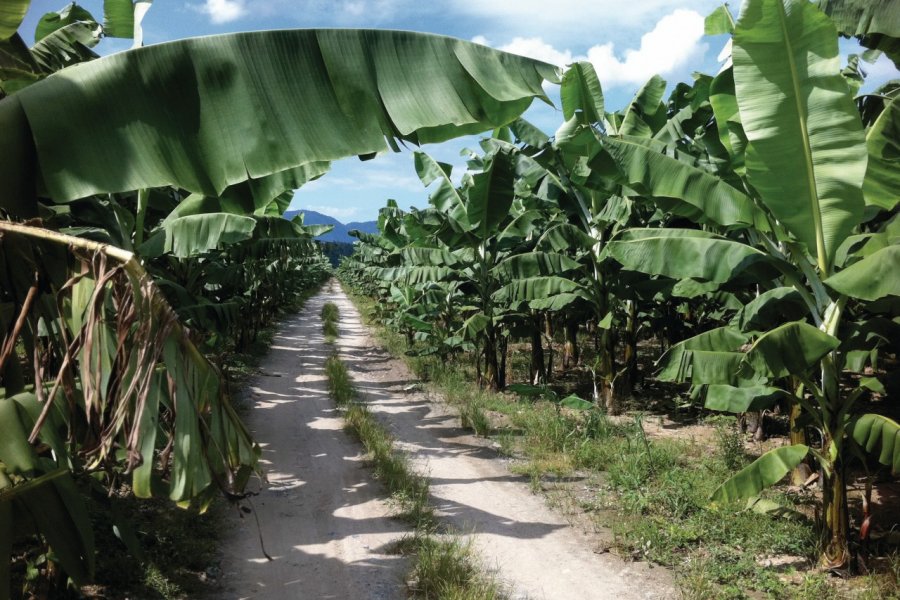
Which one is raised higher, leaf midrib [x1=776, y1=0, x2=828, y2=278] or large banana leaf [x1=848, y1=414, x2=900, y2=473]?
leaf midrib [x1=776, y1=0, x2=828, y2=278]

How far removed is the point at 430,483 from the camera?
720 cm

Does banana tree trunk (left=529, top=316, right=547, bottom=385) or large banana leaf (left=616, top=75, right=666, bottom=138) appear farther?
banana tree trunk (left=529, top=316, right=547, bottom=385)

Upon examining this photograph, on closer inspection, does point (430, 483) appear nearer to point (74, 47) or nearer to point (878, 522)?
point (878, 522)

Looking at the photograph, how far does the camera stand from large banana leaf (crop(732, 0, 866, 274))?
4027 millimetres

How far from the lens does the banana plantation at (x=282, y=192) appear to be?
87.0 inches

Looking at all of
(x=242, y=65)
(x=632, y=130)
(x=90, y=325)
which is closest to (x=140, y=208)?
(x=242, y=65)

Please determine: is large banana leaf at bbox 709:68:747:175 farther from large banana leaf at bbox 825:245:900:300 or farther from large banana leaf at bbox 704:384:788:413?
large banana leaf at bbox 704:384:788:413

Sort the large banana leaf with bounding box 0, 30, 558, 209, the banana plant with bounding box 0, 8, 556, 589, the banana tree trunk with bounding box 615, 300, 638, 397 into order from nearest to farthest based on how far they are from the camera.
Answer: the banana plant with bounding box 0, 8, 556, 589, the large banana leaf with bounding box 0, 30, 558, 209, the banana tree trunk with bounding box 615, 300, 638, 397

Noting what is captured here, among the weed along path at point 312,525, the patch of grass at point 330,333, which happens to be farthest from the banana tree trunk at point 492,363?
the patch of grass at point 330,333

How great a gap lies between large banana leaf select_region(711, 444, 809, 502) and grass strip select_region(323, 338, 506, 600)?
1.96 metres


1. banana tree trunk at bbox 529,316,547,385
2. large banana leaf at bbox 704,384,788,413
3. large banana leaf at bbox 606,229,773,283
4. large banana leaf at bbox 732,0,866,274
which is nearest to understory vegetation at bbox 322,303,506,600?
large banana leaf at bbox 704,384,788,413

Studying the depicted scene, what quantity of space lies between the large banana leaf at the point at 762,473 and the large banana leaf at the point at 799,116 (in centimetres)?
167

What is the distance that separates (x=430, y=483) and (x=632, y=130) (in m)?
5.67

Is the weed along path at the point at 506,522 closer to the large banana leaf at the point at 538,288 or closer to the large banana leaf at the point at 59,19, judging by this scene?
the large banana leaf at the point at 538,288
